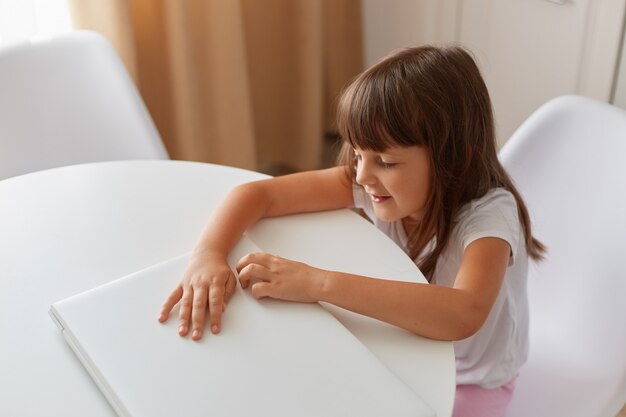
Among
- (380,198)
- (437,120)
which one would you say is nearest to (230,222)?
(380,198)

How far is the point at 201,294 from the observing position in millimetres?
1062

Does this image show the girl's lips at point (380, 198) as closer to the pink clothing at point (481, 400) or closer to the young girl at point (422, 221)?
the young girl at point (422, 221)

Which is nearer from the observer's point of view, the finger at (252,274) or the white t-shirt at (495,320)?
the finger at (252,274)

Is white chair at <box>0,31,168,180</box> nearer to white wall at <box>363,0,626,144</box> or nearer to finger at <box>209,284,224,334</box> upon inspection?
finger at <box>209,284,224,334</box>

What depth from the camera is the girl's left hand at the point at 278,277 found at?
1070 mm

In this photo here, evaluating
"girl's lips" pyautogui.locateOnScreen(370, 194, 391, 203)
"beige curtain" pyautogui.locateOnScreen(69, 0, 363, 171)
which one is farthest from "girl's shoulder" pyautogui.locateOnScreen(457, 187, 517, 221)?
"beige curtain" pyautogui.locateOnScreen(69, 0, 363, 171)

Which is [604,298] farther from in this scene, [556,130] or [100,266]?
[100,266]

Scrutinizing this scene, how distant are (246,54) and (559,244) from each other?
121 cm

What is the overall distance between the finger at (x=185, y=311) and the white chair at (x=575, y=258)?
0.57 meters

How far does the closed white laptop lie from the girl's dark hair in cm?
28

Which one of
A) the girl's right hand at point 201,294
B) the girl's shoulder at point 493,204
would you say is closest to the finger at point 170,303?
the girl's right hand at point 201,294

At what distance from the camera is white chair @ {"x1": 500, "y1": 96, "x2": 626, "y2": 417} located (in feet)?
4.30

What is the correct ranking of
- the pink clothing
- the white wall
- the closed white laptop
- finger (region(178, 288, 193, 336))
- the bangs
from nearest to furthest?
the closed white laptop < finger (region(178, 288, 193, 336)) < the bangs < the pink clothing < the white wall

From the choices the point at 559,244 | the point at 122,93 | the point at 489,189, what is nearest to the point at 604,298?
the point at 559,244
